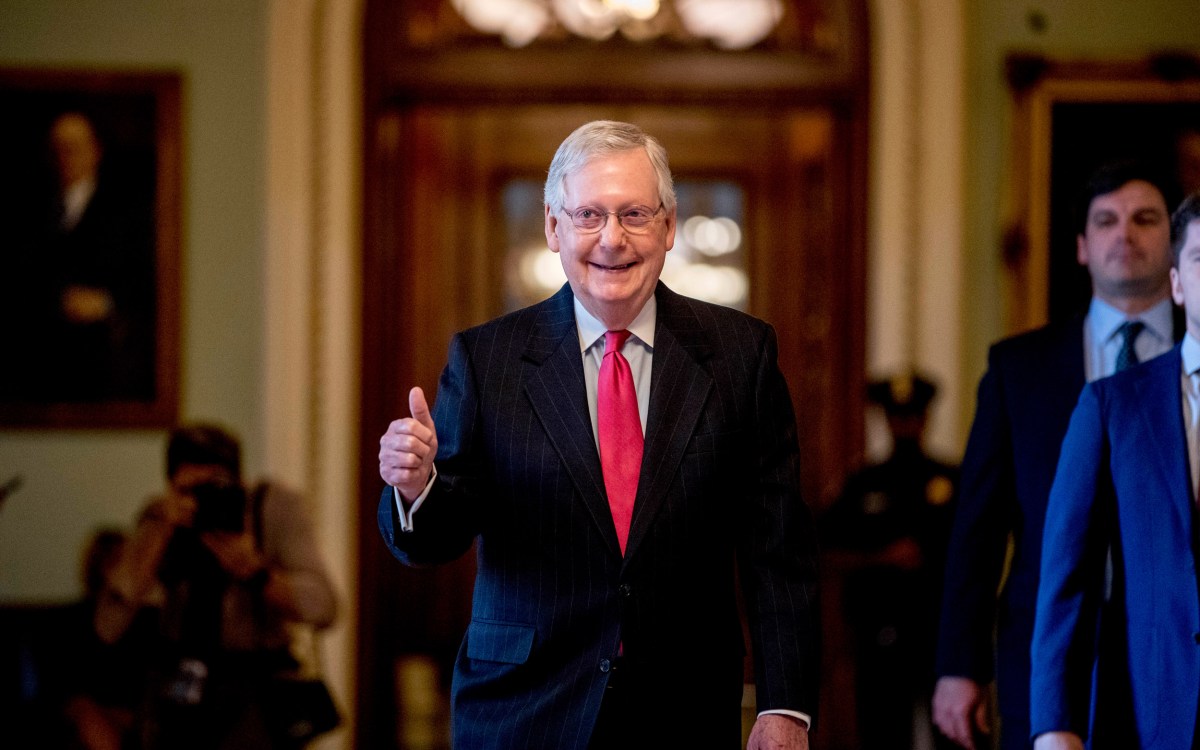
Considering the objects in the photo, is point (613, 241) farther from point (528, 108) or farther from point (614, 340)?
point (528, 108)

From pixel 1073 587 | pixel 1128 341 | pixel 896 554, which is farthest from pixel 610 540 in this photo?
pixel 896 554

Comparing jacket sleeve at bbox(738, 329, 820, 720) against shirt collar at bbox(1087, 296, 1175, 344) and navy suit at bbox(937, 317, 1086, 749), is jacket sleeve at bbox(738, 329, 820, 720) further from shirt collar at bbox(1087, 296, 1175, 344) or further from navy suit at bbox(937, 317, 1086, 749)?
shirt collar at bbox(1087, 296, 1175, 344)

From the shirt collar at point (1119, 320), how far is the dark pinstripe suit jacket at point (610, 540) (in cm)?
103

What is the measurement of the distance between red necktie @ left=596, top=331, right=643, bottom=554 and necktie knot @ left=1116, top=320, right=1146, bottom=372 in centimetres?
126

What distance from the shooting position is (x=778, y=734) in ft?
7.24

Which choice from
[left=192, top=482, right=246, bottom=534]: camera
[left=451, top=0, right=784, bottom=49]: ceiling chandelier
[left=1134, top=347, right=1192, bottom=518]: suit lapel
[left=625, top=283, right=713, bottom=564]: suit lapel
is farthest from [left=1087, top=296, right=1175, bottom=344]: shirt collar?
[left=451, top=0, right=784, bottom=49]: ceiling chandelier

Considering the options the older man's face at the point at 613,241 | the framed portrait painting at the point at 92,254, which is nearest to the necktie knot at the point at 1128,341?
the older man's face at the point at 613,241

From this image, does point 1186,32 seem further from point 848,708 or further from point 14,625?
point 14,625

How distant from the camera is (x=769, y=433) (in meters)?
2.35

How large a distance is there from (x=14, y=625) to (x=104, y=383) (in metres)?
1.02

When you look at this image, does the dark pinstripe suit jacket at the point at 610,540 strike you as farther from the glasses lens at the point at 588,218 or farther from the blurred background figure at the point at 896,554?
the blurred background figure at the point at 896,554

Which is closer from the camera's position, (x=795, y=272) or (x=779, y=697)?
(x=779, y=697)

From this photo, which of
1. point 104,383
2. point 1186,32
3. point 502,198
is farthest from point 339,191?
point 1186,32

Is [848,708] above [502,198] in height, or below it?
below
